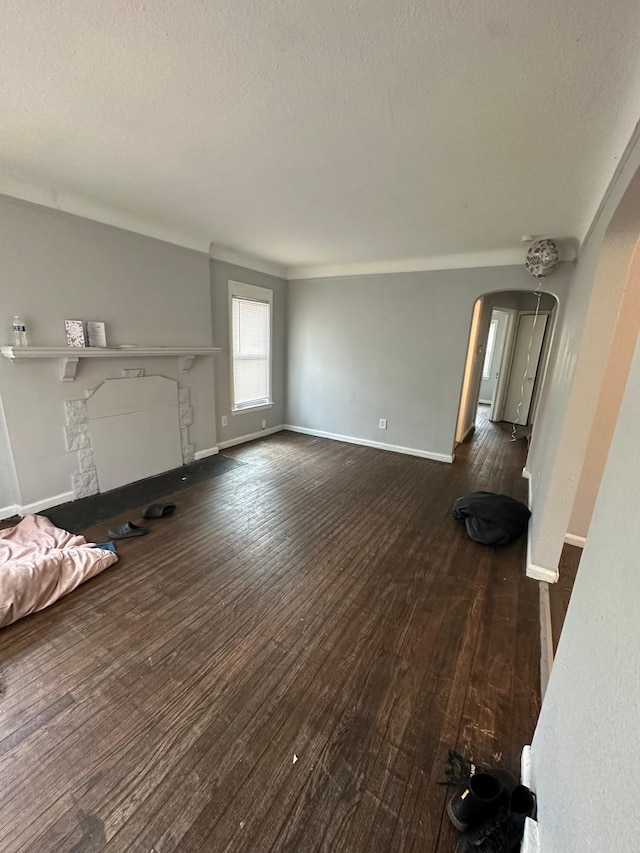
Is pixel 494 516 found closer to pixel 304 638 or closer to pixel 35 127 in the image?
pixel 304 638

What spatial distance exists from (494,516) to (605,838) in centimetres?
243

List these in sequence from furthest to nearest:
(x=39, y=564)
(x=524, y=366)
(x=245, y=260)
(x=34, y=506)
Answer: (x=524, y=366) → (x=245, y=260) → (x=34, y=506) → (x=39, y=564)

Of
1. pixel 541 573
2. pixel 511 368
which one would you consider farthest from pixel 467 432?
pixel 541 573

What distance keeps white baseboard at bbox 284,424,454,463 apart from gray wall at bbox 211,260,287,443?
18.6 inches

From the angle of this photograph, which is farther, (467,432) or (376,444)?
(467,432)

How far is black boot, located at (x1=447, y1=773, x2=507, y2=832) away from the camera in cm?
111

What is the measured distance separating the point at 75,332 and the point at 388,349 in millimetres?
3502

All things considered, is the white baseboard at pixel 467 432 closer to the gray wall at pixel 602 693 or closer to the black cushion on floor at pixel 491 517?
the black cushion on floor at pixel 491 517

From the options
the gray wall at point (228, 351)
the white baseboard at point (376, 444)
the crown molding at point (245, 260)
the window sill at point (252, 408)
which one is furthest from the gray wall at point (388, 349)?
the window sill at point (252, 408)

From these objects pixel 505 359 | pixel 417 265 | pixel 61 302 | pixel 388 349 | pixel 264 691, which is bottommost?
pixel 264 691

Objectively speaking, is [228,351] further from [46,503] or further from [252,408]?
[46,503]

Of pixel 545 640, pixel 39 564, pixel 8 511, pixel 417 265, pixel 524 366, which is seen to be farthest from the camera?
pixel 524 366

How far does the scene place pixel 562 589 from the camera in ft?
7.48

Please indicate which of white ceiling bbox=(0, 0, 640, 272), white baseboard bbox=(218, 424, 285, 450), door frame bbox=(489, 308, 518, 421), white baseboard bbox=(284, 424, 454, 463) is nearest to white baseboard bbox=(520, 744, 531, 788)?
white ceiling bbox=(0, 0, 640, 272)
